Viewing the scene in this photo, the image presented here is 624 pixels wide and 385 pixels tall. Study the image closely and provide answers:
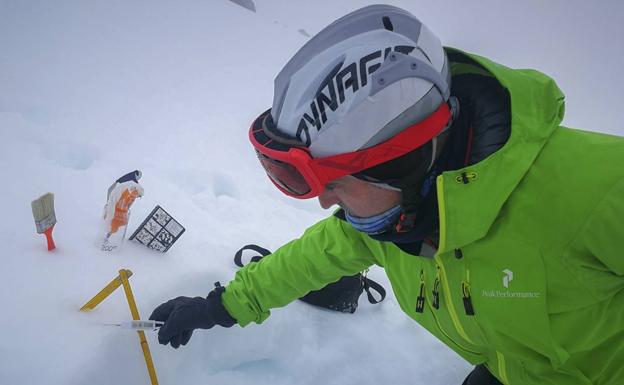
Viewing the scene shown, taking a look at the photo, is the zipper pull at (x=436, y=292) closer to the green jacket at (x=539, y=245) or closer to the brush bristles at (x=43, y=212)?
the green jacket at (x=539, y=245)

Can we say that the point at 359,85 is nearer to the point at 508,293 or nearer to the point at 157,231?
the point at 508,293

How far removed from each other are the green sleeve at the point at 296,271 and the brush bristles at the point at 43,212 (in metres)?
0.74

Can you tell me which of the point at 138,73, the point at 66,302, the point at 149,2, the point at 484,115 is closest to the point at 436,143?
the point at 484,115

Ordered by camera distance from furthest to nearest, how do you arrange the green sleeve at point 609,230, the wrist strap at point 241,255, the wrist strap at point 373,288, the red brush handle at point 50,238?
the wrist strap at point 373,288 < the wrist strap at point 241,255 < the red brush handle at point 50,238 < the green sleeve at point 609,230

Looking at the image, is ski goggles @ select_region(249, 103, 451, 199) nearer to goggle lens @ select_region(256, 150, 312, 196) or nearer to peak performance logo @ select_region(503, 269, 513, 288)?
goggle lens @ select_region(256, 150, 312, 196)

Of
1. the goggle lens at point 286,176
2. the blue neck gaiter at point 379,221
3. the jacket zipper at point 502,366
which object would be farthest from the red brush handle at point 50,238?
the jacket zipper at point 502,366

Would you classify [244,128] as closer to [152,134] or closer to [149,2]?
[152,134]

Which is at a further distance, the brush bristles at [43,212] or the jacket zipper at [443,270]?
the brush bristles at [43,212]

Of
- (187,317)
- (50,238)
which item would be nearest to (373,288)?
(187,317)

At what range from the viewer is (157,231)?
172 cm

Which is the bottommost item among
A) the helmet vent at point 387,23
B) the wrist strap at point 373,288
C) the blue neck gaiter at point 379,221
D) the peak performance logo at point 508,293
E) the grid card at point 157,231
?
the wrist strap at point 373,288

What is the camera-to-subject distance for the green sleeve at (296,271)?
4.46ft

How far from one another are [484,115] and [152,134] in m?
3.04

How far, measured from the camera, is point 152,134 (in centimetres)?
326
